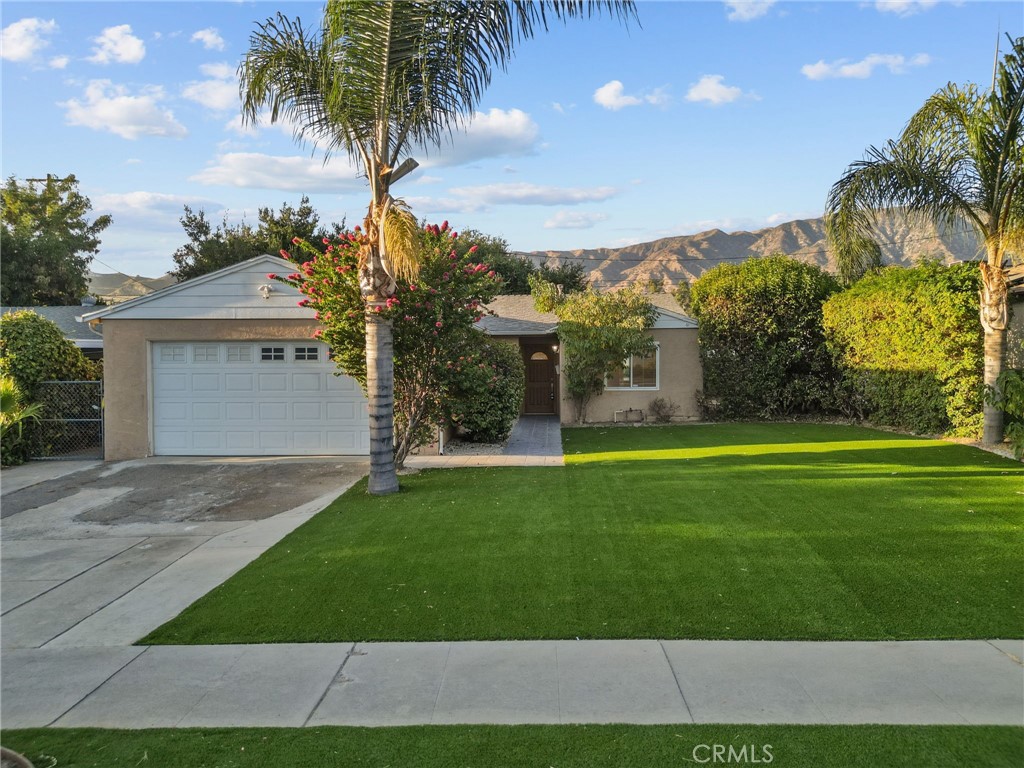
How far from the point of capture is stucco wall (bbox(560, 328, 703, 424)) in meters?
18.9

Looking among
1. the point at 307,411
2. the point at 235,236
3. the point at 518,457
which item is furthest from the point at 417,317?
the point at 235,236

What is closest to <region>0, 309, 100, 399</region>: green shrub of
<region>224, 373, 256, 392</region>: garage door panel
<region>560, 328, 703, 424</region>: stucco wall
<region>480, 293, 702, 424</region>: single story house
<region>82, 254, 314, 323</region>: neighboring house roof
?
<region>82, 254, 314, 323</region>: neighboring house roof

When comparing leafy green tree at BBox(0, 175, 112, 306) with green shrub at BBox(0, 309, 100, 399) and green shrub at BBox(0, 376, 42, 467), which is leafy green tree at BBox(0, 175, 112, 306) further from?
green shrub at BBox(0, 376, 42, 467)

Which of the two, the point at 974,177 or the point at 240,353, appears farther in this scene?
the point at 240,353

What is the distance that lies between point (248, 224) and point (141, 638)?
2818 cm

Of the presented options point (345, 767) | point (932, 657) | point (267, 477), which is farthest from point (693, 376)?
point (345, 767)

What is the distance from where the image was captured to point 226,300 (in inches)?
531

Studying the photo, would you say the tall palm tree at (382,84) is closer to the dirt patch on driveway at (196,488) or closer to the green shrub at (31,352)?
the dirt patch on driveway at (196,488)

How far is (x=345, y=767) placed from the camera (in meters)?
3.29

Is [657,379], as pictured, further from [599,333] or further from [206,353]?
[206,353]

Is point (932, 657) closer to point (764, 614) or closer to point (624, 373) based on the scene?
point (764, 614)

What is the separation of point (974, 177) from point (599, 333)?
27.5 ft

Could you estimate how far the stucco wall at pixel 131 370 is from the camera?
44.5 ft

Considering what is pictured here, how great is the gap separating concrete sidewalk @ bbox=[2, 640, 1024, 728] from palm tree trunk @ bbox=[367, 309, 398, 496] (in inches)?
189
